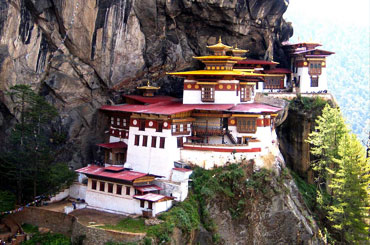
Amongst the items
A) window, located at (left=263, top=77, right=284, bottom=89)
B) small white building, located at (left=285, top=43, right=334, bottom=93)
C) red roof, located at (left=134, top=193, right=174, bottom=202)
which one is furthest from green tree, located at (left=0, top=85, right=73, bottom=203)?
small white building, located at (left=285, top=43, right=334, bottom=93)

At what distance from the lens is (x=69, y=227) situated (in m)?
33.0

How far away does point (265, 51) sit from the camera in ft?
174

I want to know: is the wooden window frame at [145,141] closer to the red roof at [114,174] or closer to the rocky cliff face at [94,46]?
the red roof at [114,174]

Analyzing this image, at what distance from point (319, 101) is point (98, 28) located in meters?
20.7

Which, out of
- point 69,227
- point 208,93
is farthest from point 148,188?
point 208,93

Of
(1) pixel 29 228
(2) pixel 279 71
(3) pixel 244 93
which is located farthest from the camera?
(2) pixel 279 71

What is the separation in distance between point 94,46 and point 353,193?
2171 cm

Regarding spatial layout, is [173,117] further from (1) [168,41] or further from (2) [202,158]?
(1) [168,41]

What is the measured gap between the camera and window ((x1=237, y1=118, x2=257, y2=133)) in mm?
39188

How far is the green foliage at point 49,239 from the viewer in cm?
3197

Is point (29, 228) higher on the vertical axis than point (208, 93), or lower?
lower

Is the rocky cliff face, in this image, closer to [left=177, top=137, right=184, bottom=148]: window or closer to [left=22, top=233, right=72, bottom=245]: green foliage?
[left=177, top=137, right=184, bottom=148]: window

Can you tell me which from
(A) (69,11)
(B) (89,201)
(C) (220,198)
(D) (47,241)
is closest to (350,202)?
(C) (220,198)

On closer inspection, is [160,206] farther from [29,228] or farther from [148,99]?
[148,99]
